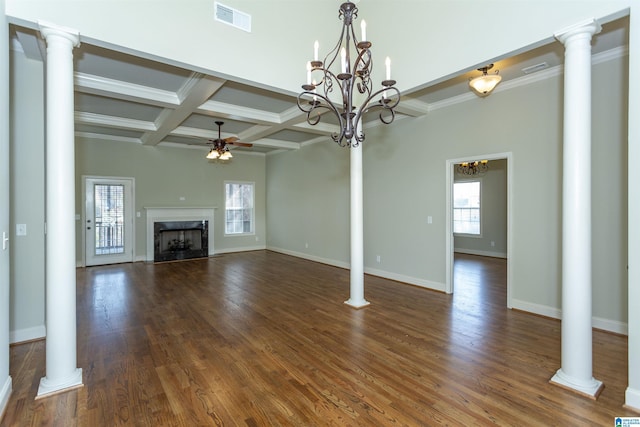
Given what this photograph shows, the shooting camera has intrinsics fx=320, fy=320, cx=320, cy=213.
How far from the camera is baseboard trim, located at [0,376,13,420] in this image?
83.9 inches

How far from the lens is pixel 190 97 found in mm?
4230

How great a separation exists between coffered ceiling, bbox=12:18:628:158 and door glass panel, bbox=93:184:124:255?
3.99 ft

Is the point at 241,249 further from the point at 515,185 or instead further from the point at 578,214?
the point at 578,214

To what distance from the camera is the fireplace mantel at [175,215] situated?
7.76m

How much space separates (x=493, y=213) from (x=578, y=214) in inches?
258

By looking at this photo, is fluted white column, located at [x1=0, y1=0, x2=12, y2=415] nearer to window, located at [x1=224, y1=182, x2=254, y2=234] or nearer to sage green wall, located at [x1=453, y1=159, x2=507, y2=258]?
window, located at [x1=224, y1=182, x2=254, y2=234]

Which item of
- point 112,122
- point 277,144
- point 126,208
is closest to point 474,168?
point 277,144

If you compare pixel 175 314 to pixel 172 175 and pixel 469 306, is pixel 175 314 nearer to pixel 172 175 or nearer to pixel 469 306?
pixel 469 306

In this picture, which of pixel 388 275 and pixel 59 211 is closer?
pixel 59 211

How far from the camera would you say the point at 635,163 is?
2.11m

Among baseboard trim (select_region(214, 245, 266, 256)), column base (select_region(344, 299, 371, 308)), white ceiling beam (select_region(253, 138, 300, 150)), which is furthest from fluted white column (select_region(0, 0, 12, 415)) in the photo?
baseboard trim (select_region(214, 245, 266, 256))

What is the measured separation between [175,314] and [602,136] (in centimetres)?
534

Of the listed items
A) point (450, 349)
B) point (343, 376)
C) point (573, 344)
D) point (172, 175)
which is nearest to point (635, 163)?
point (573, 344)

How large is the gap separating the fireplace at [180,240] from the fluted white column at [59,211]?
566 cm
